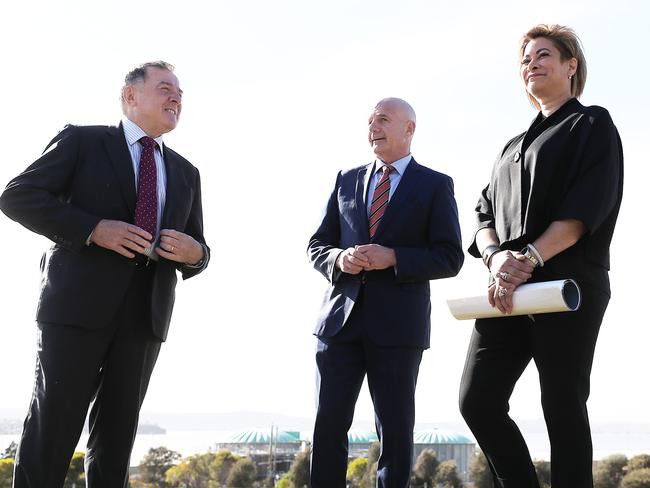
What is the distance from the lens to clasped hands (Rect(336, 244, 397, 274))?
4938 mm

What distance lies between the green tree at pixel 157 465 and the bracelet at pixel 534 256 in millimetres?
79410

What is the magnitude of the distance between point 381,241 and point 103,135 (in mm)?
1888

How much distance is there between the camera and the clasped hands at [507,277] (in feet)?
13.2

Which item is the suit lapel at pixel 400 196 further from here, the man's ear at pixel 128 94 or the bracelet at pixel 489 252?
the man's ear at pixel 128 94

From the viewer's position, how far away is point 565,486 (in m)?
3.83

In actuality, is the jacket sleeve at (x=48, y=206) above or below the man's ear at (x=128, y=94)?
below

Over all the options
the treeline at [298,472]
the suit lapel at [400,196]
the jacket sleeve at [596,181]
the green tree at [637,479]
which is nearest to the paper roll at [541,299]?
the jacket sleeve at [596,181]

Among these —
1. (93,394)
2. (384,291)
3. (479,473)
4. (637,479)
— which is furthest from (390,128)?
(479,473)

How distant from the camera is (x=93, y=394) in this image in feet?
15.2

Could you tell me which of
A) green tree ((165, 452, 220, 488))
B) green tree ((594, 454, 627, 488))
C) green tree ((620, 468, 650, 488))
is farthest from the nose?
green tree ((165, 452, 220, 488))

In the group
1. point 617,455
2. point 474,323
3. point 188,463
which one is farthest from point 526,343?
point 188,463

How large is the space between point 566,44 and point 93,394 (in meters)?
3.41

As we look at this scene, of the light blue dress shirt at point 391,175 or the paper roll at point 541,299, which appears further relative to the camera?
the light blue dress shirt at point 391,175

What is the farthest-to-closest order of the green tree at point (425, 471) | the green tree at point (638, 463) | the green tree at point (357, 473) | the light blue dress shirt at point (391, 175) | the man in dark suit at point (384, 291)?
the green tree at point (357, 473), the green tree at point (425, 471), the green tree at point (638, 463), the light blue dress shirt at point (391, 175), the man in dark suit at point (384, 291)
